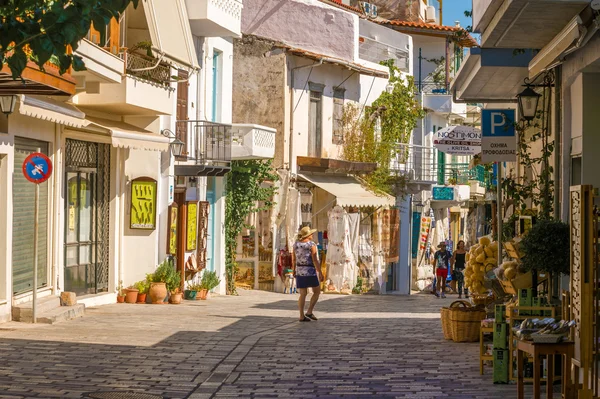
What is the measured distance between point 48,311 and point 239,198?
515 inches

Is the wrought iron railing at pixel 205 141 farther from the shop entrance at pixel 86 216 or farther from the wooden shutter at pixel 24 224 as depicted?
the wooden shutter at pixel 24 224

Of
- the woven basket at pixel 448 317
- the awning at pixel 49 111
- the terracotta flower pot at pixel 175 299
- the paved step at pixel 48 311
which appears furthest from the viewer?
the terracotta flower pot at pixel 175 299

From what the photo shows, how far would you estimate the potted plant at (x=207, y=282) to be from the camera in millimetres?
27272

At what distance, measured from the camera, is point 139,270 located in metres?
24.8

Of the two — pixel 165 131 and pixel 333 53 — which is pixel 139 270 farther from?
pixel 333 53

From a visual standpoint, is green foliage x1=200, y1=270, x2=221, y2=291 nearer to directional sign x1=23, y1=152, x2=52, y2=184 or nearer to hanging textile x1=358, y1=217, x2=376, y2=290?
hanging textile x1=358, y1=217, x2=376, y2=290

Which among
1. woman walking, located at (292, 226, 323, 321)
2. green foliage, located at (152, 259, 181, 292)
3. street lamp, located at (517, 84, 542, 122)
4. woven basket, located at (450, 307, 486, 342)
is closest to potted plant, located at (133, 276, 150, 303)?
green foliage, located at (152, 259, 181, 292)

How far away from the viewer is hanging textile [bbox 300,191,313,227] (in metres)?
36.0

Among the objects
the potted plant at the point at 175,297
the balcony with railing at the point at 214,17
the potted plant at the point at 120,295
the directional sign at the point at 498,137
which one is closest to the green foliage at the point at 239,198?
the balcony with railing at the point at 214,17

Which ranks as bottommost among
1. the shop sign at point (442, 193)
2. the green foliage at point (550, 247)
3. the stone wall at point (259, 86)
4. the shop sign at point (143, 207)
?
the green foliage at point (550, 247)

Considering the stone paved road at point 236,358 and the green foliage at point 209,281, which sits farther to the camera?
the green foliage at point 209,281

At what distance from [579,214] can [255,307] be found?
52.8 feet

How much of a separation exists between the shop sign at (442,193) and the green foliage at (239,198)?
16850 mm

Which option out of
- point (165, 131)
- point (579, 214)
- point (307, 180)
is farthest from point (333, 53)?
point (579, 214)
